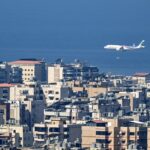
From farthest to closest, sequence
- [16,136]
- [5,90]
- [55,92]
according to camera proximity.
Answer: [5,90] < [55,92] < [16,136]

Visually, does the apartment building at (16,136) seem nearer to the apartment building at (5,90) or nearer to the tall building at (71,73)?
the apartment building at (5,90)

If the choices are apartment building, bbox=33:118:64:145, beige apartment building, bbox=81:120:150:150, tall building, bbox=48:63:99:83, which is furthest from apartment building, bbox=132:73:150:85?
beige apartment building, bbox=81:120:150:150

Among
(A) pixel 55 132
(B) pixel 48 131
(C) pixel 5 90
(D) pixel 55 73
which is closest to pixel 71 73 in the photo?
(D) pixel 55 73

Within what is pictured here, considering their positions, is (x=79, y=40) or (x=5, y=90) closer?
(x=5, y=90)

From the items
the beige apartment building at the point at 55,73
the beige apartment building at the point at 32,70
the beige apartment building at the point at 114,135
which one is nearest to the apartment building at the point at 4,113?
the beige apartment building at the point at 114,135

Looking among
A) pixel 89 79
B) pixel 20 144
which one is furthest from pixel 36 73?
pixel 20 144

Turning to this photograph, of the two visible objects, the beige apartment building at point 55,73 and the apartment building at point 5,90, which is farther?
the beige apartment building at point 55,73

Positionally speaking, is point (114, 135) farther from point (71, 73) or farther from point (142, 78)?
point (71, 73)

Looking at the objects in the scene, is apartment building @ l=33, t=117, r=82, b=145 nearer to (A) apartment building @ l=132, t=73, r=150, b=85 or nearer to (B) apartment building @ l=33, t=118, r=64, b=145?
(B) apartment building @ l=33, t=118, r=64, b=145

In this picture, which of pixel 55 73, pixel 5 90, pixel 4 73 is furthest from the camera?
pixel 55 73

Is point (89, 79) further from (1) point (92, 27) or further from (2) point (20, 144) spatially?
(1) point (92, 27)
